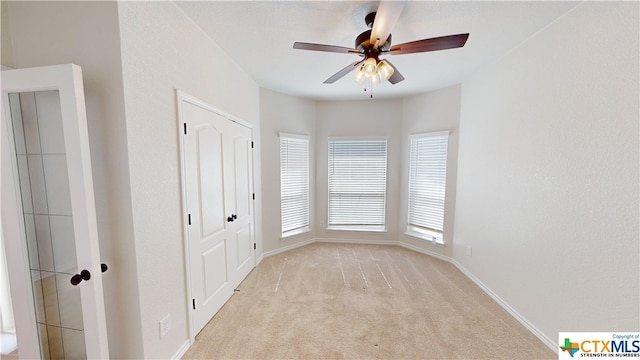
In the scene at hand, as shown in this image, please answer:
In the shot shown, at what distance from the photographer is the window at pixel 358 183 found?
13.7 feet

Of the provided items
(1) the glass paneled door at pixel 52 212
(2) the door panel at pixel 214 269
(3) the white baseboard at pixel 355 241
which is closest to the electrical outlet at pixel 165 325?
(1) the glass paneled door at pixel 52 212

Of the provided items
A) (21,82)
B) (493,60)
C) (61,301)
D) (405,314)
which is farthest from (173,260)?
(493,60)

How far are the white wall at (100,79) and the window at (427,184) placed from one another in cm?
366

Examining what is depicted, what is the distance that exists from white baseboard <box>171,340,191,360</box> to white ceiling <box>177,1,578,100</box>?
101 inches

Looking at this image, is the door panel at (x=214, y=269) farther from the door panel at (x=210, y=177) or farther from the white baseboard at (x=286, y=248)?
the white baseboard at (x=286, y=248)

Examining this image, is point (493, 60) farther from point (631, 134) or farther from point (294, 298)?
point (294, 298)

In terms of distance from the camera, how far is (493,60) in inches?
100

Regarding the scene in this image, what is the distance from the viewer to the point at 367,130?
4.12m

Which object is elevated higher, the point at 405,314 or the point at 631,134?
the point at 631,134

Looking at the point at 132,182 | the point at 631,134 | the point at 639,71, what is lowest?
the point at 132,182

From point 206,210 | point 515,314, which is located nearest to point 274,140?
point 206,210

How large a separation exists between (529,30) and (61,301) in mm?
4005

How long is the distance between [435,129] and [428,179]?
78 centimetres

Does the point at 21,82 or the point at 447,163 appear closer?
the point at 21,82
